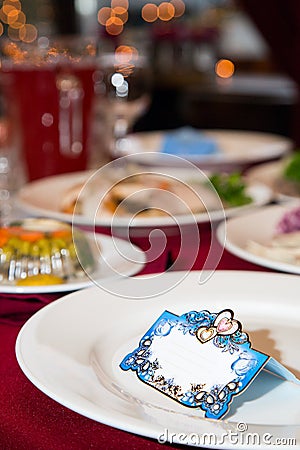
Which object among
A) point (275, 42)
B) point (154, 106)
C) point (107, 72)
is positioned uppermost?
point (107, 72)

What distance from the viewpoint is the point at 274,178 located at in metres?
1.62

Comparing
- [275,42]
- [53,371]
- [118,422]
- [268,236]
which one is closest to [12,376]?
[53,371]

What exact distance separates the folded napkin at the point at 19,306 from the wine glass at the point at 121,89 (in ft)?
2.60

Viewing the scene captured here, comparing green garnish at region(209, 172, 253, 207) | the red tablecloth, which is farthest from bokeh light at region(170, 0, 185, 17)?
the red tablecloth

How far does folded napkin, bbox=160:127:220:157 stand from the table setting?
0.20 metres

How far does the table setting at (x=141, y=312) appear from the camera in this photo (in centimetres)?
58

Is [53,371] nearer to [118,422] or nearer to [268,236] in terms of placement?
[118,422]

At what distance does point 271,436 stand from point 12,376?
27cm

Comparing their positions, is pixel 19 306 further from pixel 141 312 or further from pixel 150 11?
pixel 150 11

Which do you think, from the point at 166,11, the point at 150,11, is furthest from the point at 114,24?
the point at 166,11

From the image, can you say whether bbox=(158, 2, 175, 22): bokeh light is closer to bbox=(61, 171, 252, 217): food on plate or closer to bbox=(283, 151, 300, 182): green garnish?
bbox=(283, 151, 300, 182): green garnish

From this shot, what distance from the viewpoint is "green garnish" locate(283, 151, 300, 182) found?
1.55 m

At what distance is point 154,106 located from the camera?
5.69 meters

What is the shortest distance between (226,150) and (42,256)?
44.6 inches
